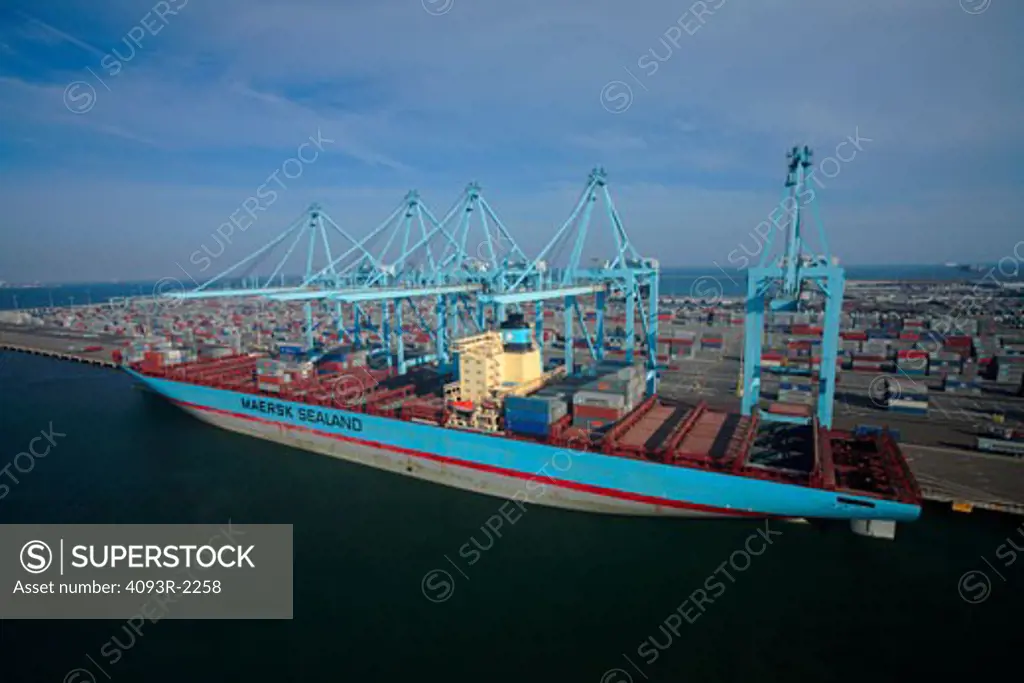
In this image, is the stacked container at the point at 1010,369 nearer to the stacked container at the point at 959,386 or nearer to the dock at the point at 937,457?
the stacked container at the point at 959,386

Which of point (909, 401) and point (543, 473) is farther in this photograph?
point (909, 401)

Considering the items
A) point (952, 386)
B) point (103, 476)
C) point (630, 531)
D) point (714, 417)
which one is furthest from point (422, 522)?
point (952, 386)

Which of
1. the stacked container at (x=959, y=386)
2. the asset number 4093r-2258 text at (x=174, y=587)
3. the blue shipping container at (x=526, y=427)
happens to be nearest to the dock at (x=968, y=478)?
the blue shipping container at (x=526, y=427)

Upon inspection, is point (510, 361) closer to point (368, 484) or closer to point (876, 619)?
point (368, 484)

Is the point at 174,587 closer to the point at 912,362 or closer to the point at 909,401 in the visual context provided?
the point at 909,401

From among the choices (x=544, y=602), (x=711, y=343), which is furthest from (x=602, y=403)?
(x=711, y=343)
